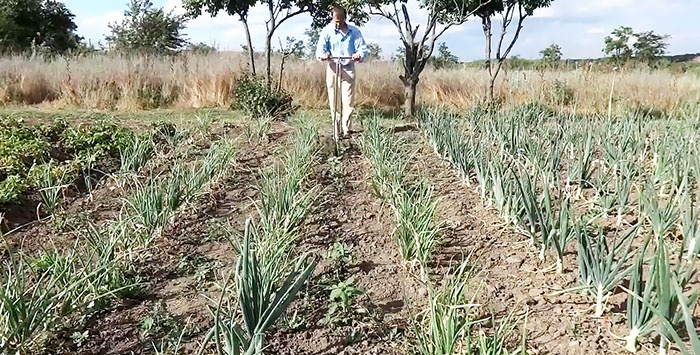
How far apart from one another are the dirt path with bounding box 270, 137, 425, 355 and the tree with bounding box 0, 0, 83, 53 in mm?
A: 17580

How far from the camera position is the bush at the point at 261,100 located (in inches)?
297

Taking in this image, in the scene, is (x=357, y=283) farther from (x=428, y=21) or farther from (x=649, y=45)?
(x=649, y=45)

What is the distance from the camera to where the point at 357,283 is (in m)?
2.57

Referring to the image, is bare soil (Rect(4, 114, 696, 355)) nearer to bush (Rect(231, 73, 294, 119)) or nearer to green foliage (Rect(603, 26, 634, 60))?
bush (Rect(231, 73, 294, 119))

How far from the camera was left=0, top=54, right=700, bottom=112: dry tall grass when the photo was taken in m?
10.4

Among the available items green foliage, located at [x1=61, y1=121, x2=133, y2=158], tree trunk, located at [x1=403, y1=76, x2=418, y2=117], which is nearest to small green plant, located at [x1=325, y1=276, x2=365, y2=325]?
green foliage, located at [x1=61, y1=121, x2=133, y2=158]

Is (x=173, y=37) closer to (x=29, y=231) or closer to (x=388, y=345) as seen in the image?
(x=29, y=231)

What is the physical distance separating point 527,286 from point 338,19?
4.22 m

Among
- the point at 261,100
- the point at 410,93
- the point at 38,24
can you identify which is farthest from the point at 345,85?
the point at 38,24

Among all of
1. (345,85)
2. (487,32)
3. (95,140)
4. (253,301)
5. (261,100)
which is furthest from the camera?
(487,32)

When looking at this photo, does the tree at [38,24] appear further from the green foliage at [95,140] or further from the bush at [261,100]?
the green foliage at [95,140]

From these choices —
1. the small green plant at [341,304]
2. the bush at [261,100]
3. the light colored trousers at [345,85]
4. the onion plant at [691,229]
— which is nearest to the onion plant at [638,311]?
the onion plant at [691,229]

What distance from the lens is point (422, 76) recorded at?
43.0ft

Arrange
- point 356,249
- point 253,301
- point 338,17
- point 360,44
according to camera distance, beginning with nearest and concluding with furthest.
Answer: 1. point 253,301
2. point 356,249
3. point 338,17
4. point 360,44
